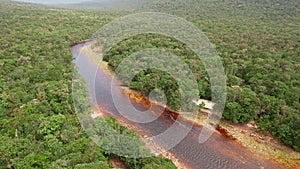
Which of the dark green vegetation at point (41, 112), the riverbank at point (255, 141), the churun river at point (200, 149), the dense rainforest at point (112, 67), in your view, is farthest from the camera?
the riverbank at point (255, 141)

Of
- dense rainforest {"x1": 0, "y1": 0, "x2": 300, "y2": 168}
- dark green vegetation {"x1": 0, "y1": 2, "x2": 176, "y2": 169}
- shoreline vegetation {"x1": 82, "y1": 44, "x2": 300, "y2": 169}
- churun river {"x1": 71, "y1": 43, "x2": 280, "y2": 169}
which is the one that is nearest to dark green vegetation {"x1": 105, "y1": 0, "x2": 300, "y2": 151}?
dense rainforest {"x1": 0, "y1": 0, "x2": 300, "y2": 168}

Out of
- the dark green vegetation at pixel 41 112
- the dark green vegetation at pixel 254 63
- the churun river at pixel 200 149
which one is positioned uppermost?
the dark green vegetation at pixel 254 63

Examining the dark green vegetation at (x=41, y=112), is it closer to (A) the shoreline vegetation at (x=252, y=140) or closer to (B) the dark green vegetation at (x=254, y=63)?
(A) the shoreline vegetation at (x=252, y=140)

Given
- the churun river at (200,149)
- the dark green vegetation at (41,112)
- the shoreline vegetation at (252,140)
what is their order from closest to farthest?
the dark green vegetation at (41,112)
the churun river at (200,149)
the shoreline vegetation at (252,140)

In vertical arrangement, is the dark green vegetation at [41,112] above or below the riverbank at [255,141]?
above

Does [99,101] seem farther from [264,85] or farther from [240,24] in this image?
[240,24]

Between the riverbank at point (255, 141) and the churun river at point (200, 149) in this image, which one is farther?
the riverbank at point (255, 141)

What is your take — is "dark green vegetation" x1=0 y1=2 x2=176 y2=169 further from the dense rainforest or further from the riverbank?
the riverbank

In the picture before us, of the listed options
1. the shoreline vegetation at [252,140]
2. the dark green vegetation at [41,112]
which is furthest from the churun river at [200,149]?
the dark green vegetation at [41,112]
